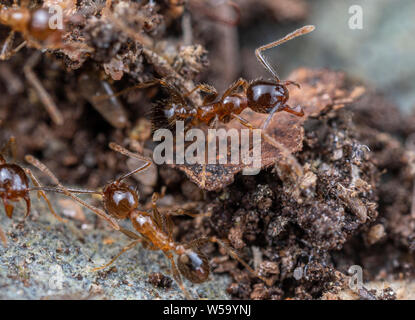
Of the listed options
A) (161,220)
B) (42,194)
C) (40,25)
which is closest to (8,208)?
(42,194)

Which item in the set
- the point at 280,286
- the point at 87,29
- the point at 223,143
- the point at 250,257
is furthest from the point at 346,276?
the point at 87,29

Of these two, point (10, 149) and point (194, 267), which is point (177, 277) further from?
point (10, 149)

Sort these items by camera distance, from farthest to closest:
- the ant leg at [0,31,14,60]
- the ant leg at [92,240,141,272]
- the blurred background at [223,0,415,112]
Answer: the blurred background at [223,0,415,112] → the ant leg at [0,31,14,60] → the ant leg at [92,240,141,272]

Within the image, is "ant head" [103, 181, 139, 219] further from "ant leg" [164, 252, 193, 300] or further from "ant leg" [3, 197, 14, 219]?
"ant leg" [3, 197, 14, 219]

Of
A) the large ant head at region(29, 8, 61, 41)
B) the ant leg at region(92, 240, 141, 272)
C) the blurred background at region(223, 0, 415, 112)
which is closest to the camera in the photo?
the large ant head at region(29, 8, 61, 41)

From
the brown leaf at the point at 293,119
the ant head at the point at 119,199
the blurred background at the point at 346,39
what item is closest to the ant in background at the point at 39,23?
the ant head at the point at 119,199

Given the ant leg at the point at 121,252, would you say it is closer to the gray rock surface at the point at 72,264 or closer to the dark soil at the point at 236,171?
the gray rock surface at the point at 72,264

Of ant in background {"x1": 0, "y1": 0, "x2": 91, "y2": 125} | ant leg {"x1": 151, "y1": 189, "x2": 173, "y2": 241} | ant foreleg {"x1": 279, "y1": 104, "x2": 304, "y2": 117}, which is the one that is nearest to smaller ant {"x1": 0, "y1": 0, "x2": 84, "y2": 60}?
ant in background {"x1": 0, "y1": 0, "x2": 91, "y2": 125}
